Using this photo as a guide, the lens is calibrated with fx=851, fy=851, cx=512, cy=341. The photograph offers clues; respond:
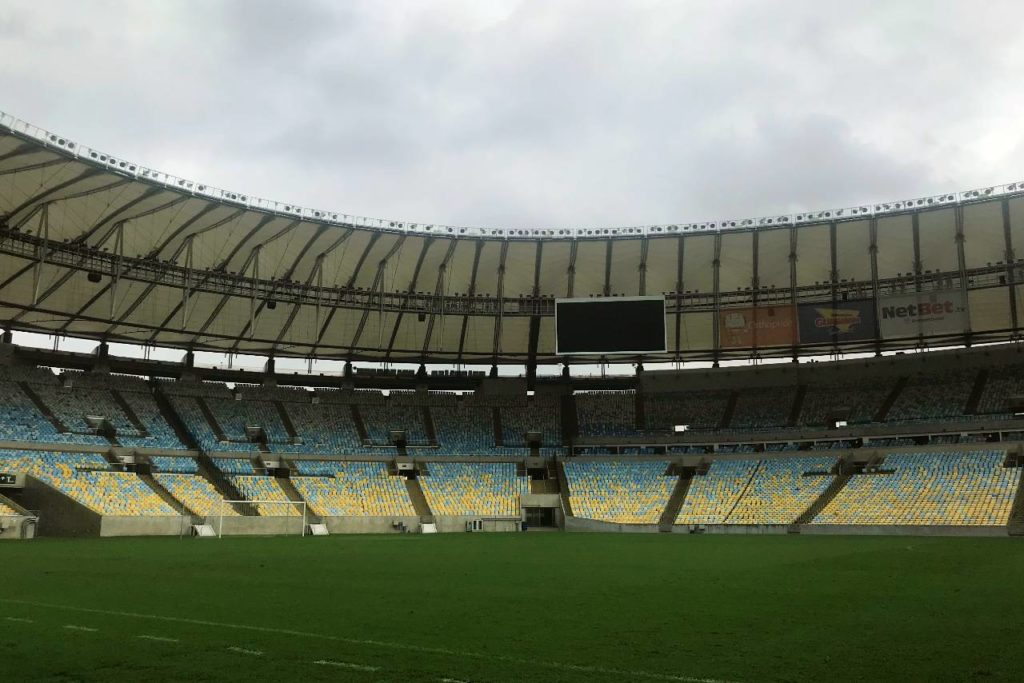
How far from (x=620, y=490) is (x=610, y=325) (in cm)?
1062

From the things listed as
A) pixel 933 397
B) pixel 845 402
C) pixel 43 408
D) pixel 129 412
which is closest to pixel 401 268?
pixel 129 412

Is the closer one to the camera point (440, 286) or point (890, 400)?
point (440, 286)

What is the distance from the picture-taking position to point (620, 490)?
54.3 meters

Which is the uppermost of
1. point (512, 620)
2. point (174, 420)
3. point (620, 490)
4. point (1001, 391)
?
point (1001, 391)

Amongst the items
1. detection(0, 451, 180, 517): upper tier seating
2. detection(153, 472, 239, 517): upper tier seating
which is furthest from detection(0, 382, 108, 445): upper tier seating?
detection(153, 472, 239, 517): upper tier seating

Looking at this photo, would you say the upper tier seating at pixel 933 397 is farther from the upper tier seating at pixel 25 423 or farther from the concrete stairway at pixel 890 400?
the upper tier seating at pixel 25 423

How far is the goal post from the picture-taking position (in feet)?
152

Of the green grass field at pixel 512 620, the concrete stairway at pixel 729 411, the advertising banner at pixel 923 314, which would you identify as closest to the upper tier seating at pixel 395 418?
the concrete stairway at pixel 729 411

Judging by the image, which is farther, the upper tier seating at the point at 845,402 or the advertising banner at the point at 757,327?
the upper tier seating at the point at 845,402

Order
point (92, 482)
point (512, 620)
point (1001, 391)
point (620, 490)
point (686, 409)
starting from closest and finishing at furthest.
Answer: point (512, 620) → point (92, 482) → point (1001, 391) → point (620, 490) → point (686, 409)

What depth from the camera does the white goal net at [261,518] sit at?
44.8 metres

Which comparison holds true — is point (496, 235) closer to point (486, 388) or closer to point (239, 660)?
point (486, 388)

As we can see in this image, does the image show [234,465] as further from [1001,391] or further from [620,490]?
[1001,391]

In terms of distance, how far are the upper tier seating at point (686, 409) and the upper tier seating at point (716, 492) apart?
16.5 feet
